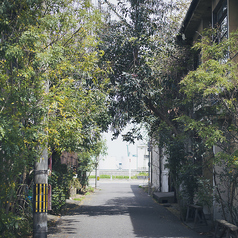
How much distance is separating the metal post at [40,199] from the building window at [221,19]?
740 centimetres

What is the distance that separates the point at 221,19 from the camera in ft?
43.5

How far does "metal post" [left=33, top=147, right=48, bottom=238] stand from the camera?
8688 millimetres

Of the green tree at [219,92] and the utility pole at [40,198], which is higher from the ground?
the green tree at [219,92]

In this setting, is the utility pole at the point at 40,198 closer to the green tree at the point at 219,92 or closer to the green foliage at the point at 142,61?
the green tree at the point at 219,92

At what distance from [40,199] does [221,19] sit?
9220 mm

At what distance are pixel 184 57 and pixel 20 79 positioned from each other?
34.1 feet

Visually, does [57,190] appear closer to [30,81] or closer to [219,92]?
[30,81]

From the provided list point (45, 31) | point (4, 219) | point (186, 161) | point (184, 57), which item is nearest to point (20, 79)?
point (45, 31)

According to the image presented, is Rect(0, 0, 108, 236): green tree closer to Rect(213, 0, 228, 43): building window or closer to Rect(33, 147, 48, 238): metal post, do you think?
Rect(33, 147, 48, 238): metal post

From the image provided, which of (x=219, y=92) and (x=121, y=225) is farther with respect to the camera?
(x=121, y=225)

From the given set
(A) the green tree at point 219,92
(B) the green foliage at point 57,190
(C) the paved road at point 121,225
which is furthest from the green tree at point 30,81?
(B) the green foliage at point 57,190

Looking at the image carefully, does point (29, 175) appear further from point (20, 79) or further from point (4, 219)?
point (20, 79)

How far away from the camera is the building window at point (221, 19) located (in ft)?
40.9

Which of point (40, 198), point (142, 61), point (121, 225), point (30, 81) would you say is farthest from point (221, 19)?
point (40, 198)
